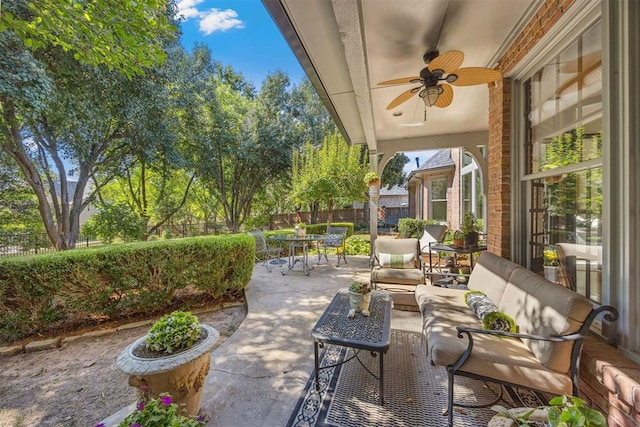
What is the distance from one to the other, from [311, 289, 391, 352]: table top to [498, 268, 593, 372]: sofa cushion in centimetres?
98

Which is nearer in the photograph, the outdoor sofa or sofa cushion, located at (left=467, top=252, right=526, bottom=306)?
the outdoor sofa

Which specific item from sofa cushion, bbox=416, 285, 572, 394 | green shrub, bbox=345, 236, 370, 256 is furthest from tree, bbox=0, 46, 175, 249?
sofa cushion, bbox=416, 285, 572, 394

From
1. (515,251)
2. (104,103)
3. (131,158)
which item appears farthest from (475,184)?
(131,158)

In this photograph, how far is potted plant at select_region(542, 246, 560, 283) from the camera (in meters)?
2.49

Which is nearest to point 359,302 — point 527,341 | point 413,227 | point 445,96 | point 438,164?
point 527,341

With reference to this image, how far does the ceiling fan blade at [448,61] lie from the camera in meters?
2.43

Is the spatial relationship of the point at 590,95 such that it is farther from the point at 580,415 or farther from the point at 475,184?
the point at 475,184

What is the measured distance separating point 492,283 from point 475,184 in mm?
6173

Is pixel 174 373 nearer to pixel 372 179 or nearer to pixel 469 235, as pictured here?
pixel 469 235

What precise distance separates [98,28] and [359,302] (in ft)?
13.7

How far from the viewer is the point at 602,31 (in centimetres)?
173

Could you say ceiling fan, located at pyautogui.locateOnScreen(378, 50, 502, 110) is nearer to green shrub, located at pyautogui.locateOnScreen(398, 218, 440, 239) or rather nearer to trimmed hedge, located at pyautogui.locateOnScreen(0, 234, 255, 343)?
trimmed hedge, located at pyautogui.locateOnScreen(0, 234, 255, 343)

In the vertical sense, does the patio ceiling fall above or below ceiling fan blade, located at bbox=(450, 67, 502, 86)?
above

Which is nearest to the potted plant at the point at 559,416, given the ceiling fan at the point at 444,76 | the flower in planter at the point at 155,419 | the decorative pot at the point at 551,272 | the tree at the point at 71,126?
the flower in planter at the point at 155,419
